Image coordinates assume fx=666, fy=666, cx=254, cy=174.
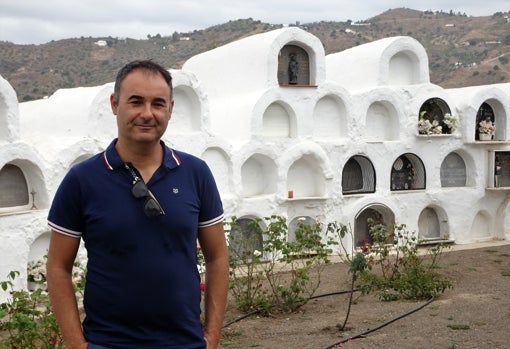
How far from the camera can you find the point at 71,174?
3.06 m

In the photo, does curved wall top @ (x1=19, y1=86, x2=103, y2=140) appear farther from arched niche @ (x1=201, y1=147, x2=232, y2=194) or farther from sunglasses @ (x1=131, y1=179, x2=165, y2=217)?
sunglasses @ (x1=131, y1=179, x2=165, y2=217)

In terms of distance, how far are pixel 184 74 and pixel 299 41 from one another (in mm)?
3414

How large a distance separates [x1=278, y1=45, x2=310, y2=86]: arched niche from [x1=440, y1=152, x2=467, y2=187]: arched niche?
4882 mm

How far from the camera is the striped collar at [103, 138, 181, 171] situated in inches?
122

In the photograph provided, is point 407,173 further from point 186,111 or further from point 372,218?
point 186,111

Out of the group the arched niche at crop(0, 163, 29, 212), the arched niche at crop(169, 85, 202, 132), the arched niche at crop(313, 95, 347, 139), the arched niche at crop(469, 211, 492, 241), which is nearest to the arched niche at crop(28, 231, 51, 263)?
the arched niche at crop(0, 163, 29, 212)

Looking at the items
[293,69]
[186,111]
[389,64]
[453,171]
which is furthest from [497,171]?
[186,111]

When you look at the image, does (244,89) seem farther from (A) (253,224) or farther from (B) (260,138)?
(A) (253,224)

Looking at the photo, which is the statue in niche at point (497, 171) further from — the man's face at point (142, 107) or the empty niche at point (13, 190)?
the man's face at point (142, 107)

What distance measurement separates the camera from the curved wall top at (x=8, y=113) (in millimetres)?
11750

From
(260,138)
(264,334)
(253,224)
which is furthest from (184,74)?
(264,334)

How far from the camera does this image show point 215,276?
3330 millimetres

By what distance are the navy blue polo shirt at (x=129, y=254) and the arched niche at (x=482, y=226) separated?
672 inches

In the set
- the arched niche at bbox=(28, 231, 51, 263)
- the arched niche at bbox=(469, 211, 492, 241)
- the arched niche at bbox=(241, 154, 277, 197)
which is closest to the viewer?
the arched niche at bbox=(28, 231, 51, 263)
